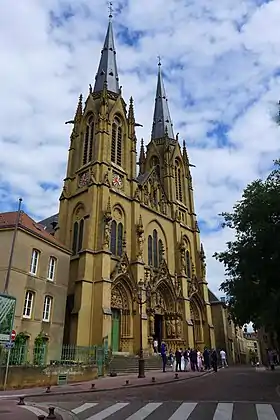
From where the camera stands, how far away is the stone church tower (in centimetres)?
2916

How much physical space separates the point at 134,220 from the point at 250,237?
17.2 metres

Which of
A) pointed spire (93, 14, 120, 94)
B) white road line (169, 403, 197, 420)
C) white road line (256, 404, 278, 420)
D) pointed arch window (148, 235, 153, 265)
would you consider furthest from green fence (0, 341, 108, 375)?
pointed spire (93, 14, 120, 94)

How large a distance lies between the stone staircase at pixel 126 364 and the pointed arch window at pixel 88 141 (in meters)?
18.5

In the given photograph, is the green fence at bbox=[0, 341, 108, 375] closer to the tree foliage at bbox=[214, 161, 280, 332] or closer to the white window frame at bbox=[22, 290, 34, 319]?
the white window frame at bbox=[22, 290, 34, 319]

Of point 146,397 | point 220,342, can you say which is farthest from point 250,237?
point 220,342

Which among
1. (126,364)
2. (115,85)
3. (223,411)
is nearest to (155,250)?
(126,364)

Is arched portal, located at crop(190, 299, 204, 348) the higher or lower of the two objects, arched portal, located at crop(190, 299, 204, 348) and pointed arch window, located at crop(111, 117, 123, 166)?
the lower

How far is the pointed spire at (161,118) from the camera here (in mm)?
51625

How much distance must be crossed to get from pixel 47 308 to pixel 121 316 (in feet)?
27.8

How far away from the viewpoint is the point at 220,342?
44938mm

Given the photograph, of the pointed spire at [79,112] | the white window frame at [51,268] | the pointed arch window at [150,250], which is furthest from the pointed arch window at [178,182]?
the white window frame at [51,268]

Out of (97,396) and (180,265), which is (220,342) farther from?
(97,396)

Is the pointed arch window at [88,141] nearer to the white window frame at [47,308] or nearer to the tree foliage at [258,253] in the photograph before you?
the white window frame at [47,308]

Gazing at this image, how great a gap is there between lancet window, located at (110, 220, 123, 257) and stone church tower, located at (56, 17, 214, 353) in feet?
0.31
